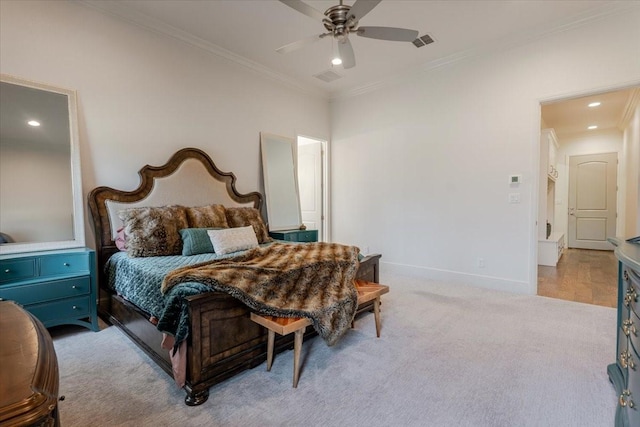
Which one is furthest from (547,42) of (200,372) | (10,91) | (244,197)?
(10,91)

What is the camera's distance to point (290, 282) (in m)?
2.23

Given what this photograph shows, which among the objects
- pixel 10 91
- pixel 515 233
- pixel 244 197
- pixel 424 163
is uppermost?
pixel 10 91

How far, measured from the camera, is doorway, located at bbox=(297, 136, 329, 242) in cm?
593

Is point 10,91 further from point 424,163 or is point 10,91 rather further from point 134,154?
point 424,163

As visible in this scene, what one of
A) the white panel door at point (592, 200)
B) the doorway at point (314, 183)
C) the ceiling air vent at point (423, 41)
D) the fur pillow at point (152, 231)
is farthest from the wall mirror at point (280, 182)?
the white panel door at point (592, 200)

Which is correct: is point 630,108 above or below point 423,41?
below

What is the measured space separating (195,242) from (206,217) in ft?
1.64

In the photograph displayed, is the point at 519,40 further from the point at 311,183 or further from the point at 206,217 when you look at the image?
the point at 206,217

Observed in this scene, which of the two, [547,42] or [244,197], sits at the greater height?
[547,42]

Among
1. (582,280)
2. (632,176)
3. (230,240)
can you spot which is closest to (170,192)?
(230,240)

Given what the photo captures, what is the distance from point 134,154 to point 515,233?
4621 millimetres

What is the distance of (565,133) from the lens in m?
7.61

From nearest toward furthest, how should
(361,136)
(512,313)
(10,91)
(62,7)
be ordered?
(10,91) < (62,7) < (512,313) < (361,136)

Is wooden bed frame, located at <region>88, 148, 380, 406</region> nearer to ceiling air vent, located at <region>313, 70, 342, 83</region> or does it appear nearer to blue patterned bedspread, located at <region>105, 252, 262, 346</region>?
blue patterned bedspread, located at <region>105, 252, 262, 346</region>
